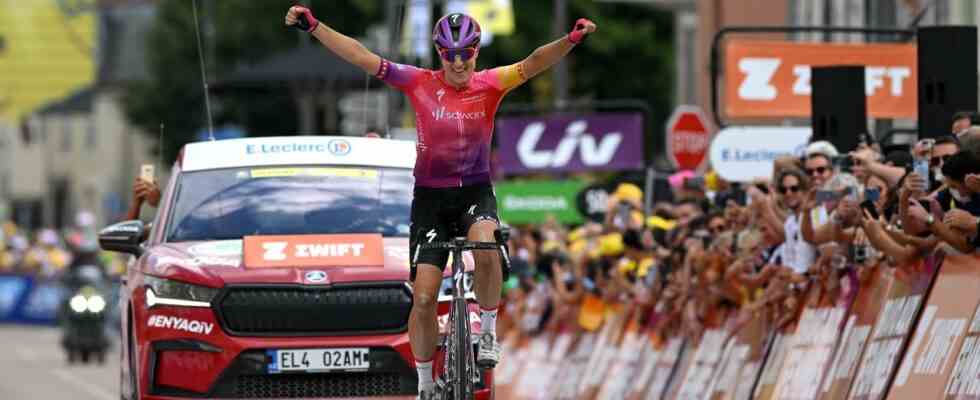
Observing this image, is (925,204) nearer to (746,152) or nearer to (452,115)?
(452,115)

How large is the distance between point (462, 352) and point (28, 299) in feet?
156

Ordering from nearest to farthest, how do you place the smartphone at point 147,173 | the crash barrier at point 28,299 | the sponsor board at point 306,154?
1. the sponsor board at point 306,154
2. the smartphone at point 147,173
3. the crash barrier at point 28,299

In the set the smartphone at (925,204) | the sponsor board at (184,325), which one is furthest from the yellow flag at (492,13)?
the smartphone at (925,204)

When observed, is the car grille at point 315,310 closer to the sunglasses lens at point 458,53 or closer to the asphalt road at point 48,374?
the sunglasses lens at point 458,53

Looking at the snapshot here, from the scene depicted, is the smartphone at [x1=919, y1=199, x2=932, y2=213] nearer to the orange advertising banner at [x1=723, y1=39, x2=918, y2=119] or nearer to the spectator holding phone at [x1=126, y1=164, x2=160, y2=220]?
the spectator holding phone at [x1=126, y1=164, x2=160, y2=220]

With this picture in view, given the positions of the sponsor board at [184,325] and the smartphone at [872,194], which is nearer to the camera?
the sponsor board at [184,325]

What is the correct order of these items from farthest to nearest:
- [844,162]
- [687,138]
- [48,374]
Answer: [48,374] → [687,138] → [844,162]

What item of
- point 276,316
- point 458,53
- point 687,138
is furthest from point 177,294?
point 687,138

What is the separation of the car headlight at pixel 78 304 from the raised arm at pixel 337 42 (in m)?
26.1

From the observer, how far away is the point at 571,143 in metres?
30.3

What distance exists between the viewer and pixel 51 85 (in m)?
123

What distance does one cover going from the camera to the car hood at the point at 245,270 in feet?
44.7

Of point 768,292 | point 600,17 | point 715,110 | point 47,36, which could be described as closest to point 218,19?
point 600,17

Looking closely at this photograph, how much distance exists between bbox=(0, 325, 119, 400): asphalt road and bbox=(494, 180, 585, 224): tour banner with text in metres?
4.91
